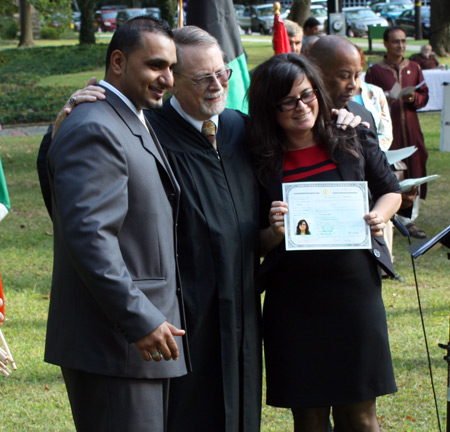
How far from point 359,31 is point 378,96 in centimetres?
3773

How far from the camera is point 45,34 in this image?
2060 inches

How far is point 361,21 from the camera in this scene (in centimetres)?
4281

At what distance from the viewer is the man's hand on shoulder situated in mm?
2662

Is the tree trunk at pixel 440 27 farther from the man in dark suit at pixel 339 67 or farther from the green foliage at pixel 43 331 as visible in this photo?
the man in dark suit at pixel 339 67

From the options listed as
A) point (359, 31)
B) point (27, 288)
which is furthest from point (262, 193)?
point (359, 31)

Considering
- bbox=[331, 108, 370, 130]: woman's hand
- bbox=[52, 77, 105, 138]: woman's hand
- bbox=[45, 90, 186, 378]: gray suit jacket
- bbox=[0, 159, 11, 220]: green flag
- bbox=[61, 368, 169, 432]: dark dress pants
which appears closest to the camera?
bbox=[45, 90, 186, 378]: gray suit jacket

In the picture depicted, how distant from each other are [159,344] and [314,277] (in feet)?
3.27

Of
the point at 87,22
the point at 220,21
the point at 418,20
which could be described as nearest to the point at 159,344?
the point at 220,21

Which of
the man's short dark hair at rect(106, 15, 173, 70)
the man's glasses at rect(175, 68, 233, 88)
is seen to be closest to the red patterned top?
the man's glasses at rect(175, 68, 233, 88)

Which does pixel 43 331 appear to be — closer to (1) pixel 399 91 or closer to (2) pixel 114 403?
(2) pixel 114 403

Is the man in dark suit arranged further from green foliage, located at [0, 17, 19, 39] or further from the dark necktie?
green foliage, located at [0, 17, 19, 39]

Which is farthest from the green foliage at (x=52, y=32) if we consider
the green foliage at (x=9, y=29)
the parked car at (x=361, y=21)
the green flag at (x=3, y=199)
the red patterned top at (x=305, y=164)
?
the red patterned top at (x=305, y=164)

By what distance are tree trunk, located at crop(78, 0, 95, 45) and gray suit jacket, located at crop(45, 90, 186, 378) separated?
118 ft

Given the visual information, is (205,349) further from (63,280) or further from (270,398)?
(63,280)
